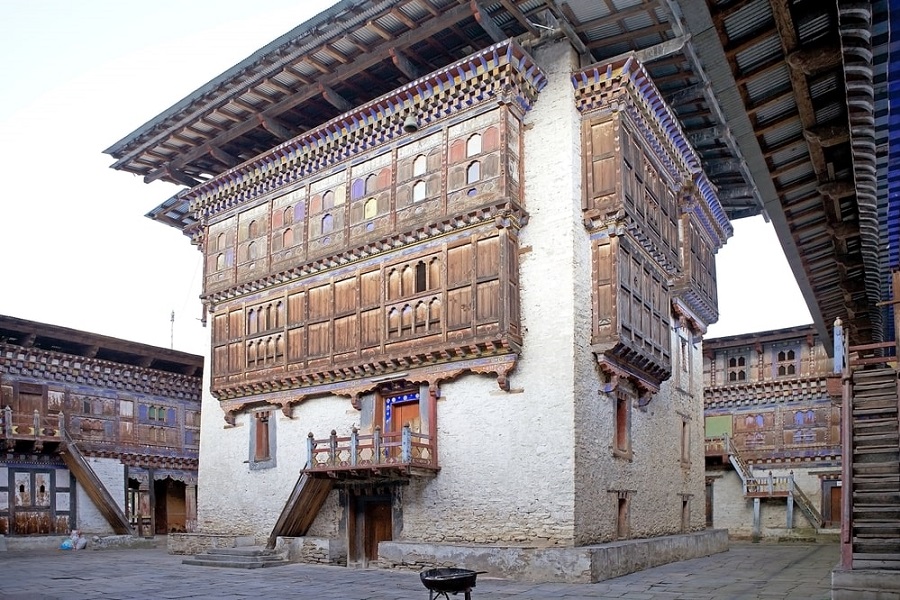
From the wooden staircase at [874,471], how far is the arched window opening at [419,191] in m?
11.3

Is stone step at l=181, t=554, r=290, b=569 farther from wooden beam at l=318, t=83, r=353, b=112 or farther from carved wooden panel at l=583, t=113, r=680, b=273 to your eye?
wooden beam at l=318, t=83, r=353, b=112

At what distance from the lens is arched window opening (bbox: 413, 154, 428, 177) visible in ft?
73.2

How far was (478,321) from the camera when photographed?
20312mm

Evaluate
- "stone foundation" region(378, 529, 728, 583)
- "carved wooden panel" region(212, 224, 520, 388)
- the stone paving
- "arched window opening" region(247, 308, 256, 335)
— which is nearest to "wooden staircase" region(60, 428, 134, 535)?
the stone paving

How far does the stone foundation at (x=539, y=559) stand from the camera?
697 inches

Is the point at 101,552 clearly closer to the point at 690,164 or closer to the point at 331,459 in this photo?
the point at 331,459

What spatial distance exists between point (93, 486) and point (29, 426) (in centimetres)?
332

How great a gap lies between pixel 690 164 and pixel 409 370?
10.9 m

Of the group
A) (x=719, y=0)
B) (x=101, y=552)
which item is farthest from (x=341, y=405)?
(x=719, y=0)

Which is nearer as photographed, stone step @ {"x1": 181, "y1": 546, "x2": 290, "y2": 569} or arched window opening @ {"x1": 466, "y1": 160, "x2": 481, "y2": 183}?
arched window opening @ {"x1": 466, "y1": 160, "x2": 481, "y2": 183}

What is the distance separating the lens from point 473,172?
21.2 metres

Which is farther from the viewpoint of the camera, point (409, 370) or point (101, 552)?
point (101, 552)

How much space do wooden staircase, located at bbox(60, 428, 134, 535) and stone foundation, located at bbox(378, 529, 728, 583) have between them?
1570cm

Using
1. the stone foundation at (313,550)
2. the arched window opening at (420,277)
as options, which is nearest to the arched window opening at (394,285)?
the arched window opening at (420,277)
